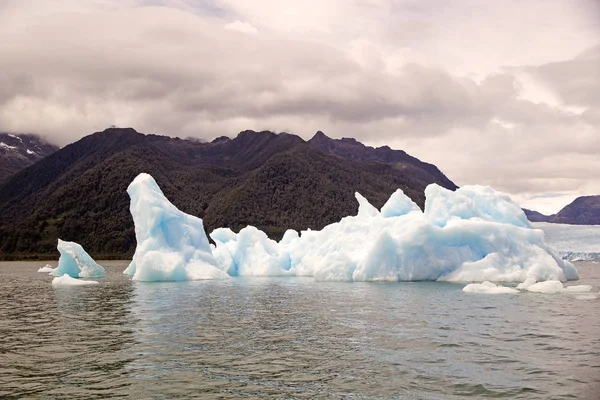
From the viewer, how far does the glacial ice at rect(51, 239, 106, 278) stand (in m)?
50.3

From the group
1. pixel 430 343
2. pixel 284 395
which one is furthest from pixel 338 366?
pixel 430 343

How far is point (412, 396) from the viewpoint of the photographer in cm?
1030

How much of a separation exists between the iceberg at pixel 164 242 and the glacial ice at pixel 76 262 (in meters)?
9.15

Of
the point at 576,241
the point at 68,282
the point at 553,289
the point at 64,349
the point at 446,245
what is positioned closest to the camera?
the point at 64,349

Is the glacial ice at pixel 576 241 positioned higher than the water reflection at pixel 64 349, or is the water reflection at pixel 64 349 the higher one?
the glacial ice at pixel 576 241

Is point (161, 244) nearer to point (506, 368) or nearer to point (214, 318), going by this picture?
point (214, 318)

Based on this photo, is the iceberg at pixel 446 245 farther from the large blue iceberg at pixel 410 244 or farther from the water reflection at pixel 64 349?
the water reflection at pixel 64 349

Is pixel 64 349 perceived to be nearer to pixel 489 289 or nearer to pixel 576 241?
pixel 489 289

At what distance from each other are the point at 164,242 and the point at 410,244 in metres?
20.0

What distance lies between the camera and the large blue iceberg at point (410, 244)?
3866 centimetres

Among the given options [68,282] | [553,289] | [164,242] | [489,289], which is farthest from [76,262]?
[553,289]

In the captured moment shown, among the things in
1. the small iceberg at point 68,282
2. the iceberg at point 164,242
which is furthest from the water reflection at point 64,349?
the small iceberg at point 68,282

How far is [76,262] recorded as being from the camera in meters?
51.8

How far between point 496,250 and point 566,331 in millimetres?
22492
